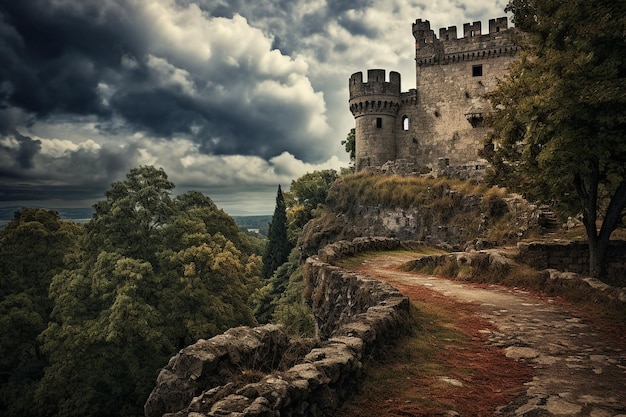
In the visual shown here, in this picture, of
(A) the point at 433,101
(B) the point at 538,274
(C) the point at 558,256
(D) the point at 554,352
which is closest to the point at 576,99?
(B) the point at 538,274

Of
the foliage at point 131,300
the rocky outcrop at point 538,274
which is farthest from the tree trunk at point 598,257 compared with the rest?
the foliage at point 131,300

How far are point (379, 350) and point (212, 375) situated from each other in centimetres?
238

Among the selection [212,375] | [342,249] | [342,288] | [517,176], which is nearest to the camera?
[212,375]

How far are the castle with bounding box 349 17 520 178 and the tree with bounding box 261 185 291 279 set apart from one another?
444 inches

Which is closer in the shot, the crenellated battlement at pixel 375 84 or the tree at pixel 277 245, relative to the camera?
the crenellated battlement at pixel 375 84

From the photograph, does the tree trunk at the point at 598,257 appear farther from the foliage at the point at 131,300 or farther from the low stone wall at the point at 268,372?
the foliage at the point at 131,300

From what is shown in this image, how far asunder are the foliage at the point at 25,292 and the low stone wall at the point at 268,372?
69.2ft

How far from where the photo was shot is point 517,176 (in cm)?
1445

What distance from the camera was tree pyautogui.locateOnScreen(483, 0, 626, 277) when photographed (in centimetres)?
895

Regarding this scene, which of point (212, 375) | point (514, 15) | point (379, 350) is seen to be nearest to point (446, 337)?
point (379, 350)

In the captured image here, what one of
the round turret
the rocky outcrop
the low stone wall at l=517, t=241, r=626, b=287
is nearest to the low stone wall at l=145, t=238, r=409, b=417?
the rocky outcrop

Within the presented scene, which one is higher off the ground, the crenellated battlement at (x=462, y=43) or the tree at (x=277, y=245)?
the crenellated battlement at (x=462, y=43)

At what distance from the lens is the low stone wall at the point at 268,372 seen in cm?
430

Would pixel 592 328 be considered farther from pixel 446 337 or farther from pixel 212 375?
pixel 212 375
